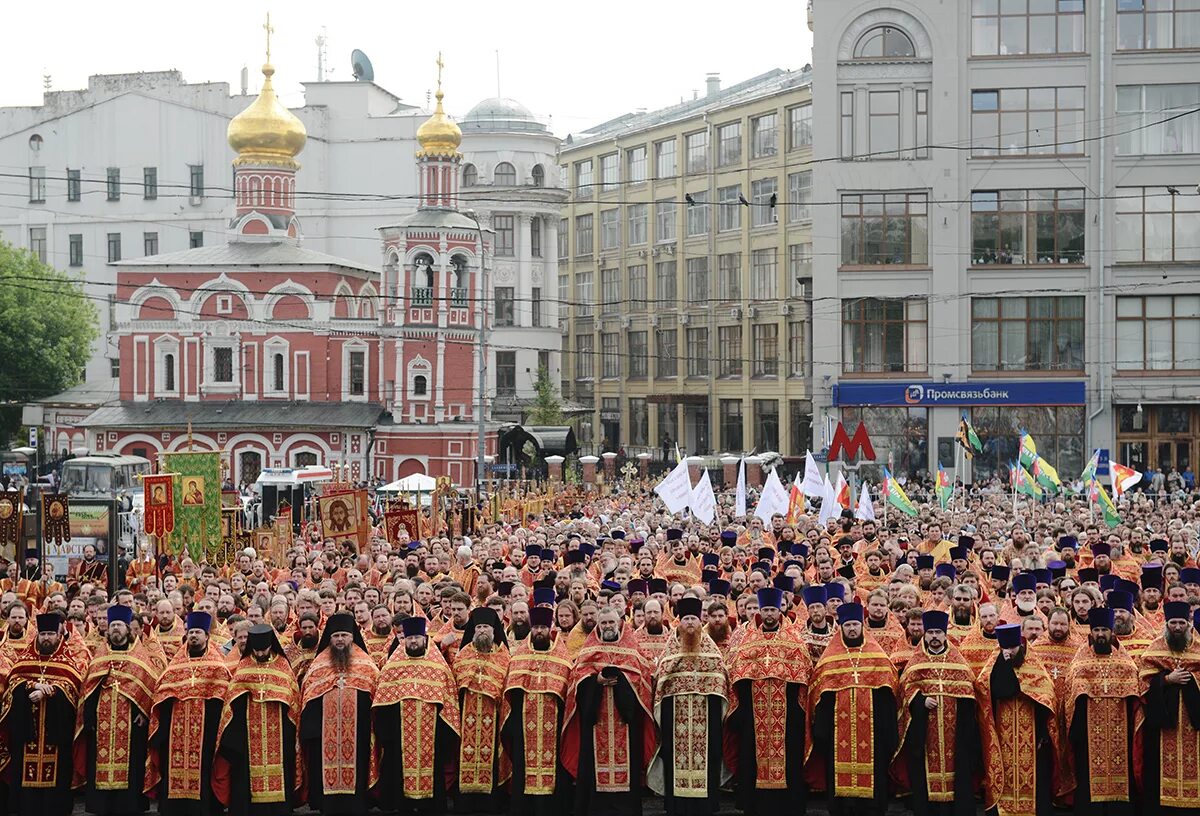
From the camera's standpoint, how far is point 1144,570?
1542 cm

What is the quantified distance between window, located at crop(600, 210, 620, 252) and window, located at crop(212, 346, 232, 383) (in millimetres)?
18770

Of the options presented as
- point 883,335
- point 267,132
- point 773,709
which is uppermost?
point 267,132

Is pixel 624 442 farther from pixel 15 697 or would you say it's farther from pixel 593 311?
pixel 15 697

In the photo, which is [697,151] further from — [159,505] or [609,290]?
[159,505]

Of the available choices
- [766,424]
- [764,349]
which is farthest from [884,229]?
[766,424]

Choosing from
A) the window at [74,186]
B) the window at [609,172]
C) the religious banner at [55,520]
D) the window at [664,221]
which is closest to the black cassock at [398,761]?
the religious banner at [55,520]

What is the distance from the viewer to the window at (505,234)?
69.2 m

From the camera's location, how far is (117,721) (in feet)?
40.7

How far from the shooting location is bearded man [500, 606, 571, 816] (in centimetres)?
1232

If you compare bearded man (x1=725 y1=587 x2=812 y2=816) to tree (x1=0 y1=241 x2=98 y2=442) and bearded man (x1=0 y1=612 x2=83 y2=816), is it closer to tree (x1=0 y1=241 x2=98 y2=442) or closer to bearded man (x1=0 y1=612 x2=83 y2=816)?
bearded man (x1=0 y1=612 x2=83 y2=816)

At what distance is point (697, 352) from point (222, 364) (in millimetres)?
17889

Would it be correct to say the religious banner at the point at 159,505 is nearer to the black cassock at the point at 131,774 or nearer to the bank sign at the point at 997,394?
the black cassock at the point at 131,774

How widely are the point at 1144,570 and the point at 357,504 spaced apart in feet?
42.3

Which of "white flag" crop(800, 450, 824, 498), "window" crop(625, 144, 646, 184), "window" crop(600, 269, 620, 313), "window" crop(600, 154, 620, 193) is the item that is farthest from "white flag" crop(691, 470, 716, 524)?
"window" crop(600, 269, 620, 313)
